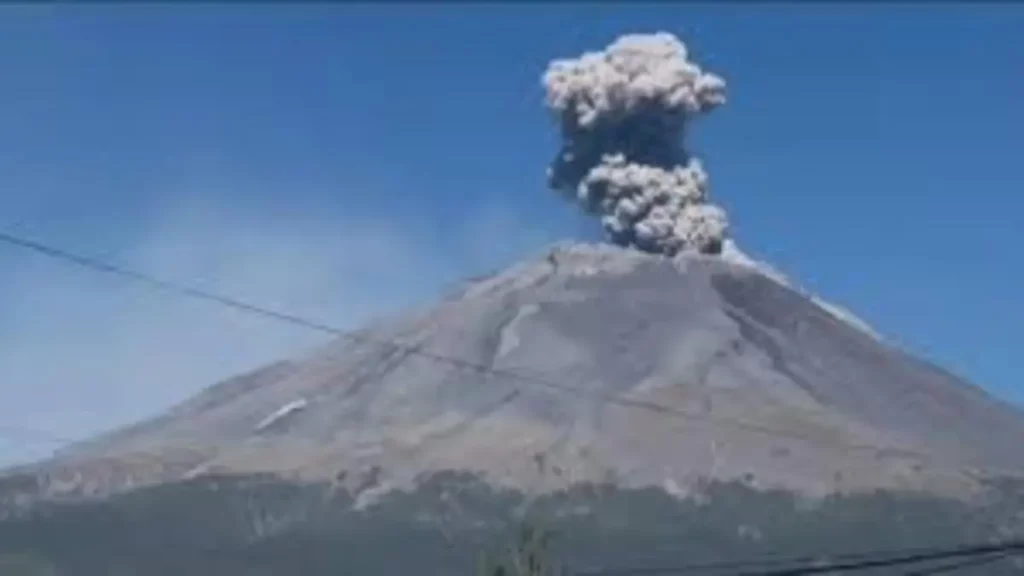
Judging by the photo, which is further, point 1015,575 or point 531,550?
point 1015,575

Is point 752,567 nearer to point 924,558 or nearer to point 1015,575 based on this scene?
point 1015,575

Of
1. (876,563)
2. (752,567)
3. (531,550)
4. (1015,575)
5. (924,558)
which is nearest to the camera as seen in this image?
(924,558)

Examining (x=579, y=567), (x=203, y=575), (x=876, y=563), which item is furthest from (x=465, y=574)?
(x=876, y=563)

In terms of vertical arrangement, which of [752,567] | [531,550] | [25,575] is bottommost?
[531,550]

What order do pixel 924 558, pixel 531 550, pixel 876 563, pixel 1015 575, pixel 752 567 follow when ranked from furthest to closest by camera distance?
1. pixel 1015 575
2. pixel 752 567
3. pixel 531 550
4. pixel 876 563
5. pixel 924 558

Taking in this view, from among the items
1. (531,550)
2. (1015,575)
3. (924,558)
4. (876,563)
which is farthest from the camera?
(1015,575)

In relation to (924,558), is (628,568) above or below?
above

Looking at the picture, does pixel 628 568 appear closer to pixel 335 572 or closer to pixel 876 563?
pixel 335 572

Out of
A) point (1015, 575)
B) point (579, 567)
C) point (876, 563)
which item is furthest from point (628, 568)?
point (876, 563)

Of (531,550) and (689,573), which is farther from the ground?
(689,573)
